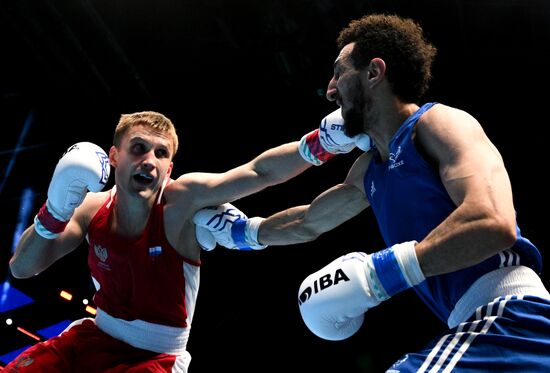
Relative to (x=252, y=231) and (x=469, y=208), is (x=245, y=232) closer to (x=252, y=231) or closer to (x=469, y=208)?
(x=252, y=231)

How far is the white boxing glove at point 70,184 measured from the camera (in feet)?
10.0

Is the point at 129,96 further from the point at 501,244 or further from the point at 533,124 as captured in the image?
the point at 501,244

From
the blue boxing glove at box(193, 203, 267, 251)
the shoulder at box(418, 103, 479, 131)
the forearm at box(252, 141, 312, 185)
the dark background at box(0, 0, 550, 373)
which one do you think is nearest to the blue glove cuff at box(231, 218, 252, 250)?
the blue boxing glove at box(193, 203, 267, 251)

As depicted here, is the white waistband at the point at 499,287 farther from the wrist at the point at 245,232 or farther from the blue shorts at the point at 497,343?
the wrist at the point at 245,232

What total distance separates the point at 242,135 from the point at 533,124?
2782 millimetres

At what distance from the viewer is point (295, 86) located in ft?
20.6

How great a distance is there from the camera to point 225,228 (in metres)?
3.18

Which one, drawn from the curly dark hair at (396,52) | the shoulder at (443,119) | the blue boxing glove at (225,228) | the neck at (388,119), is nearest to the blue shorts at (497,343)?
the shoulder at (443,119)

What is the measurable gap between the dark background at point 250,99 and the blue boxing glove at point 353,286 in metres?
3.99

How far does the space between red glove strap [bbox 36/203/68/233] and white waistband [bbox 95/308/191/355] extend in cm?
49

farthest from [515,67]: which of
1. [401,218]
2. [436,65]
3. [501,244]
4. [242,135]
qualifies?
[501,244]

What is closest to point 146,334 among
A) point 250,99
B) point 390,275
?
point 390,275

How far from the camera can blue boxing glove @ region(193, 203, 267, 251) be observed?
3.18 meters

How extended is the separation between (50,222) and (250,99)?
11.9ft
